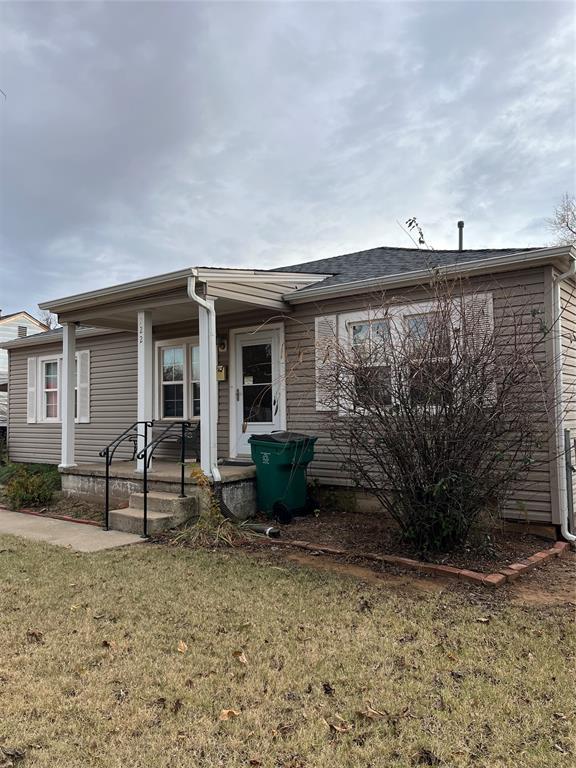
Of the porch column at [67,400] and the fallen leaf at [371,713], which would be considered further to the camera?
the porch column at [67,400]

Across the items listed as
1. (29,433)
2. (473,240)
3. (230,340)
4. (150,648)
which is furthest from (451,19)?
(29,433)

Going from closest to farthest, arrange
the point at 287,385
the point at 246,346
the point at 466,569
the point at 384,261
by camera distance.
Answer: the point at 466,569 < the point at 287,385 < the point at 246,346 < the point at 384,261

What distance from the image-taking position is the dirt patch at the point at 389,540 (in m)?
4.97

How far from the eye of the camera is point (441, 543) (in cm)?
505

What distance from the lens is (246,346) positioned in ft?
28.2

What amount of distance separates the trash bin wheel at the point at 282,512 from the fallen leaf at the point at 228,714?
4296mm

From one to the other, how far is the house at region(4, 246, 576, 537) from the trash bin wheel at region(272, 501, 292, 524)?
1.94 feet

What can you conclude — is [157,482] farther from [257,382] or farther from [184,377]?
[184,377]

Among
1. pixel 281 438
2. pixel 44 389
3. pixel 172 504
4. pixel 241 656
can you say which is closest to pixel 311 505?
pixel 281 438

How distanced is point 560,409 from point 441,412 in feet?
6.61

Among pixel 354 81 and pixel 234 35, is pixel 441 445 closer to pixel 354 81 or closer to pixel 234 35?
pixel 234 35

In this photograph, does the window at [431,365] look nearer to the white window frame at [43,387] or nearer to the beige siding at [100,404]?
the beige siding at [100,404]

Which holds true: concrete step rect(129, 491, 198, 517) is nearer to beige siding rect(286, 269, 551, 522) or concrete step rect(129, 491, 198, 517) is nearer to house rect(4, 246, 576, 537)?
house rect(4, 246, 576, 537)

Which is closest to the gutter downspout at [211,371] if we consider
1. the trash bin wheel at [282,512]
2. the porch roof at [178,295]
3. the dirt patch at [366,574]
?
the porch roof at [178,295]
